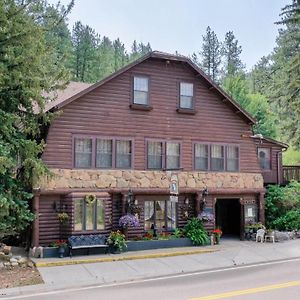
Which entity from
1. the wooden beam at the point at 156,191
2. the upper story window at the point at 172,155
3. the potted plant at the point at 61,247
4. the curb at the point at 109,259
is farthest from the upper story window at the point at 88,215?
the upper story window at the point at 172,155

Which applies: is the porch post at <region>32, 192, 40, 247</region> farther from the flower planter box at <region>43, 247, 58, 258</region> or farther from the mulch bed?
the mulch bed

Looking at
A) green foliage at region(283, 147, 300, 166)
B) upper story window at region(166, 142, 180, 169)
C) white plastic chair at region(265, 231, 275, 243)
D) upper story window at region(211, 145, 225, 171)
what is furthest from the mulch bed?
green foliage at region(283, 147, 300, 166)

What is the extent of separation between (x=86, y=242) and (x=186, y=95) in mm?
8501

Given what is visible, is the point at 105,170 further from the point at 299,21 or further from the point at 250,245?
the point at 299,21

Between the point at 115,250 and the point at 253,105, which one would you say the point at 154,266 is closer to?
the point at 115,250

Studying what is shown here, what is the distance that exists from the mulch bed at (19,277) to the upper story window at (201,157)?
941cm

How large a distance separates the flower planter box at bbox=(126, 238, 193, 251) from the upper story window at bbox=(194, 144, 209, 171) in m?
3.66

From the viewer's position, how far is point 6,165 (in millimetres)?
13469

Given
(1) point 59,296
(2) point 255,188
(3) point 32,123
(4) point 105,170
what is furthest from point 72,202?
(2) point 255,188

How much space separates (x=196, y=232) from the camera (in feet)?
64.8

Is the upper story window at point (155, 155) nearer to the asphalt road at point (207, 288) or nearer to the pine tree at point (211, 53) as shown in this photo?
the asphalt road at point (207, 288)

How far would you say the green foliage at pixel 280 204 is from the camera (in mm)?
23000

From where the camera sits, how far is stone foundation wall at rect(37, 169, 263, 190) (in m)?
18.0

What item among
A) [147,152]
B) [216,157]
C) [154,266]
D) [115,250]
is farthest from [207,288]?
[216,157]
